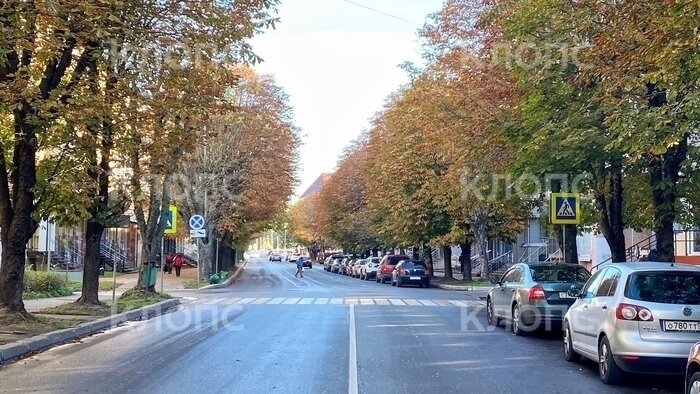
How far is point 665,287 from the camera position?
987 centimetres

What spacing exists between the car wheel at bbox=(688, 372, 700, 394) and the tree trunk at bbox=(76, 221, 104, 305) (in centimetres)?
1615

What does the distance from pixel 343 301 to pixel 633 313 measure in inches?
659

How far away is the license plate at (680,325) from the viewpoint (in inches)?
371

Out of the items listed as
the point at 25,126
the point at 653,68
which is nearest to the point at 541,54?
the point at 653,68

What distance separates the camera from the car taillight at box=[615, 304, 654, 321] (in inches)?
374

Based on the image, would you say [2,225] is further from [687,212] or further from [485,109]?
[687,212]

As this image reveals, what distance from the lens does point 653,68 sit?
12367 millimetres

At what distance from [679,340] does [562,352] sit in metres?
3.93

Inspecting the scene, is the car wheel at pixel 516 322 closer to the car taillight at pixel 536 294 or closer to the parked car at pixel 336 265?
the car taillight at pixel 536 294

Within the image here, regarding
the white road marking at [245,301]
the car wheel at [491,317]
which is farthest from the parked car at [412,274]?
the car wheel at [491,317]

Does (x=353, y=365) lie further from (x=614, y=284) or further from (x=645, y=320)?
(x=645, y=320)

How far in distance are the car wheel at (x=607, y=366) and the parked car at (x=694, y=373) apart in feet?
6.91

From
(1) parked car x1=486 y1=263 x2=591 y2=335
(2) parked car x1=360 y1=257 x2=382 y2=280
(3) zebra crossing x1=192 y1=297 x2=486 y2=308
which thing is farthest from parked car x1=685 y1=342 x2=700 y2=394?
(2) parked car x1=360 y1=257 x2=382 y2=280

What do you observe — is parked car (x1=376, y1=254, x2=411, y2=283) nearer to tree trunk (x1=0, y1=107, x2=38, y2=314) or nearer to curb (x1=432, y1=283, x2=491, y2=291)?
curb (x1=432, y1=283, x2=491, y2=291)
